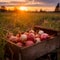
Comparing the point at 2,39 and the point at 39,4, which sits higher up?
the point at 39,4

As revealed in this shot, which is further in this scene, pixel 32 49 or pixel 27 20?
pixel 27 20

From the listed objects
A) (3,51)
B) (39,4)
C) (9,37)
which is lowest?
(3,51)

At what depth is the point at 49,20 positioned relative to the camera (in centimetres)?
247

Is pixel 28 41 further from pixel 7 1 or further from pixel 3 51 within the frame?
pixel 7 1

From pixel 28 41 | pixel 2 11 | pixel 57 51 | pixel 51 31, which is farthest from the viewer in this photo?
pixel 2 11

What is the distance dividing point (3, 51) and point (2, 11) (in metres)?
0.87

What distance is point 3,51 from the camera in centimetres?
174

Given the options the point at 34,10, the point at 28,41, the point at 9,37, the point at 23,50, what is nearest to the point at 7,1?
the point at 34,10

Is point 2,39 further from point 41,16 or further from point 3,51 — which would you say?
point 41,16

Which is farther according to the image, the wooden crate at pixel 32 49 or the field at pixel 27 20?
the field at pixel 27 20

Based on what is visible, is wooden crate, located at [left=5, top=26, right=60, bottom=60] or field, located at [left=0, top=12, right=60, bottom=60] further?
field, located at [left=0, top=12, right=60, bottom=60]

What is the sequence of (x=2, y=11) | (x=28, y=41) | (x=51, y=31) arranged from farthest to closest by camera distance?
(x=2, y=11), (x=51, y=31), (x=28, y=41)

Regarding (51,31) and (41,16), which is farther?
(41,16)

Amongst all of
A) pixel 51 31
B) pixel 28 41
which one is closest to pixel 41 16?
pixel 51 31
